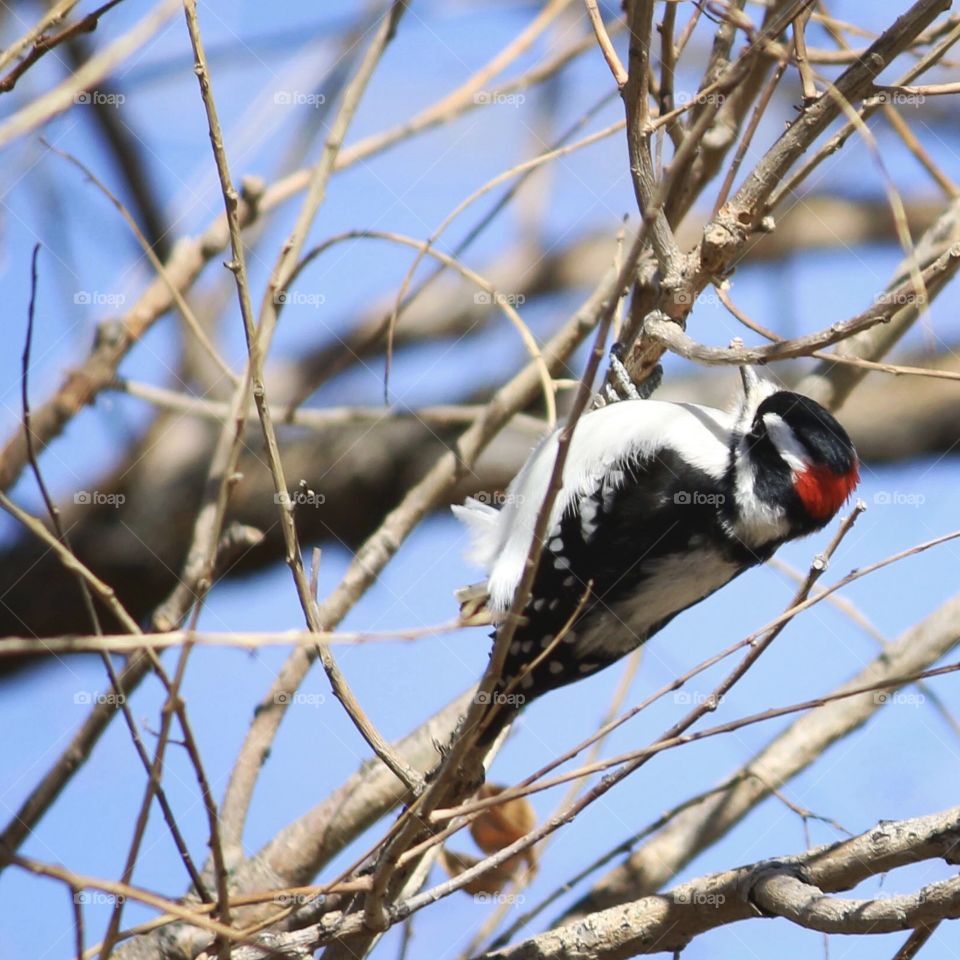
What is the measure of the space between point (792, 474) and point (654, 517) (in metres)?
0.44

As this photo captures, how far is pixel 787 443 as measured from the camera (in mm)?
3701

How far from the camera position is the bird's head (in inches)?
144

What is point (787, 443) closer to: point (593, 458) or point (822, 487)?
point (822, 487)

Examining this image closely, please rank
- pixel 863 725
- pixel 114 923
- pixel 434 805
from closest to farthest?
pixel 114 923, pixel 434 805, pixel 863 725

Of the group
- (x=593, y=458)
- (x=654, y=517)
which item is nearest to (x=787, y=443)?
(x=654, y=517)

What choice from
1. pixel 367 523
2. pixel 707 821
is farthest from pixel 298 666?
pixel 367 523

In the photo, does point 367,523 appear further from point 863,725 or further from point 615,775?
point 615,775

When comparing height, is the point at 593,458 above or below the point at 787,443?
above


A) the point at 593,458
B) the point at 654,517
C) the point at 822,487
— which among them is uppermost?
the point at 593,458

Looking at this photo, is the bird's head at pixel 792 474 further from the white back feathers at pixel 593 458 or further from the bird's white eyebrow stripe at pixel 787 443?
the white back feathers at pixel 593 458

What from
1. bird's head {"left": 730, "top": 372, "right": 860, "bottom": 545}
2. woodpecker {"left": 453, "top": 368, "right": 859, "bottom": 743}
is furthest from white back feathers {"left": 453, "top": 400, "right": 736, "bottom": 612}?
bird's head {"left": 730, "top": 372, "right": 860, "bottom": 545}

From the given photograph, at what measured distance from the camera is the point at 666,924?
2.69 metres

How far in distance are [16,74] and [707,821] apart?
2970mm

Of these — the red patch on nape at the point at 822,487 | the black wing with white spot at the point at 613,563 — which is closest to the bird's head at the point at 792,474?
the red patch on nape at the point at 822,487
